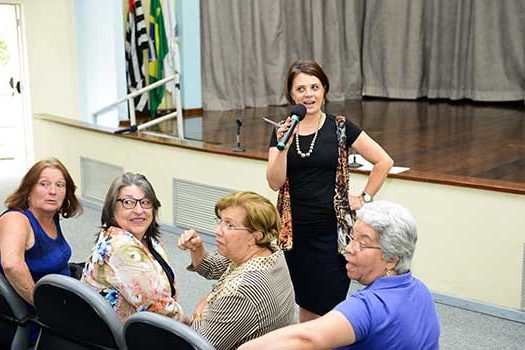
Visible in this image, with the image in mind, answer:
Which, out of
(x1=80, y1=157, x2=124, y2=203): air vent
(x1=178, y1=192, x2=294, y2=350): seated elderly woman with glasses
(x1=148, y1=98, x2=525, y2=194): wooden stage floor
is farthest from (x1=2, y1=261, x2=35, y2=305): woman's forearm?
(x1=80, y1=157, x2=124, y2=203): air vent

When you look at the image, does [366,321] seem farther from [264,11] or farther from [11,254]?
[264,11]

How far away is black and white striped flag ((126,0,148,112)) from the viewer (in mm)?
7508

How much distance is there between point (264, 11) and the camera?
8750 mm

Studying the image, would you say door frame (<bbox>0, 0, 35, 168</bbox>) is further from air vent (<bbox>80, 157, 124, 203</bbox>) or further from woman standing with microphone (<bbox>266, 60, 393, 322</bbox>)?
woman standing with microphone (<bbox>266, 60, 393, 322</bbox>)

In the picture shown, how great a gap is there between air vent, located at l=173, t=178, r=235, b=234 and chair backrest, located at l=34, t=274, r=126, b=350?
2.77m

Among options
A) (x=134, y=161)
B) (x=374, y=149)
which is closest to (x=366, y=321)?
(x=374, y=149)

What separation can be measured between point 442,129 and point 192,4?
2.83 meters

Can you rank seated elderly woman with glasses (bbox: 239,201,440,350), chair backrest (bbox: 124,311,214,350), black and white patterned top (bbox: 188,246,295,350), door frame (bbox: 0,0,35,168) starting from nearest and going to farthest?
seated elderly woman with glasses (bbox: 239,201,440,350)
chair backrest (bbox: 124,311,214,350)
black and white patterned top (bbox: 188,246,295,350)
door frame (bbox: 0,0,35,168)

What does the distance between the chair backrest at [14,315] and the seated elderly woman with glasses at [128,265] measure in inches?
12.3

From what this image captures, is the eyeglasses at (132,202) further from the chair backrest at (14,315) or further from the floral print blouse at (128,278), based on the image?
the chair backrest at (14,315)

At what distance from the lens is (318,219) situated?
2.73 metres

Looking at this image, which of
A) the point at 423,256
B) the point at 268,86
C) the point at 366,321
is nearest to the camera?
the point at 366,321

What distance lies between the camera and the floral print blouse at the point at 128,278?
2217mm

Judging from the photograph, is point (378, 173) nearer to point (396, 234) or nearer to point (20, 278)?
point (396, 234)
